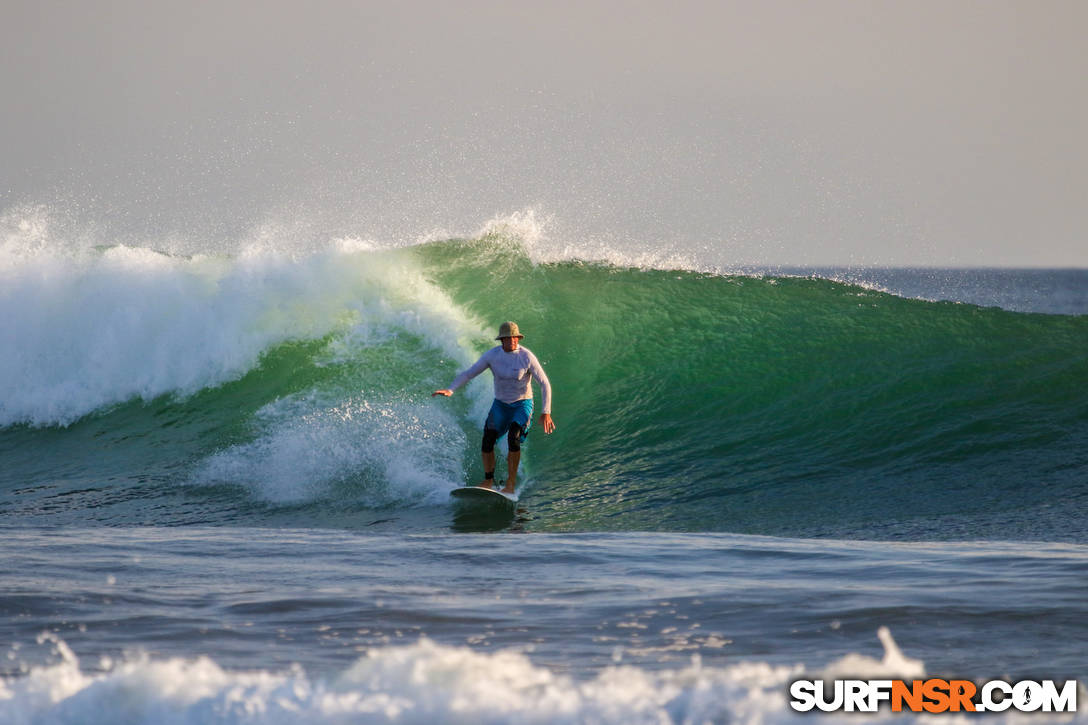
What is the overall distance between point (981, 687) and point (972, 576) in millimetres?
1949

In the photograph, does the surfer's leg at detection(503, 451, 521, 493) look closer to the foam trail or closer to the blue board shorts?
the blue board shorts

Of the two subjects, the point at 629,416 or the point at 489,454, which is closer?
the point at 489,454

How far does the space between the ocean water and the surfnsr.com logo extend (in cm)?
10

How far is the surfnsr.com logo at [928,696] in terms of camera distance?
315cm

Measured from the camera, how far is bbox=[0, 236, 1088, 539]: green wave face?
8992 millimetres

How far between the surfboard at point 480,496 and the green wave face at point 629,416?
196 mm

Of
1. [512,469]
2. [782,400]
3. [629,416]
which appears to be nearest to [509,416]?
[512,469]

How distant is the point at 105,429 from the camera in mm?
12320

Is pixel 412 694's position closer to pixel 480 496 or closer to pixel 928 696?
pixel 928 696

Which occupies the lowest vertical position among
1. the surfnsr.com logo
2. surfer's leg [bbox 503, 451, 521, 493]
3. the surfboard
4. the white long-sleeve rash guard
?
the surfnsr.com logo

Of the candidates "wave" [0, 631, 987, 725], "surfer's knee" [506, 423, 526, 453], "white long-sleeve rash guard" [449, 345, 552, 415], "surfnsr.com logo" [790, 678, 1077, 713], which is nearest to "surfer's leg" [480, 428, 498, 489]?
"surfer's knee" [506, 423, 526, 453]

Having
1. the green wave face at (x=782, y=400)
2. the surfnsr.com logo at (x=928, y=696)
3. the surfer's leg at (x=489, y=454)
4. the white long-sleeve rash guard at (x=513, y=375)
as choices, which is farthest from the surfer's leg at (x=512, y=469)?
the surfnsr.com logo at (x=928, y=696)

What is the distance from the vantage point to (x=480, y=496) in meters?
9.05

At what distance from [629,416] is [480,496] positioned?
2711 millimetres
